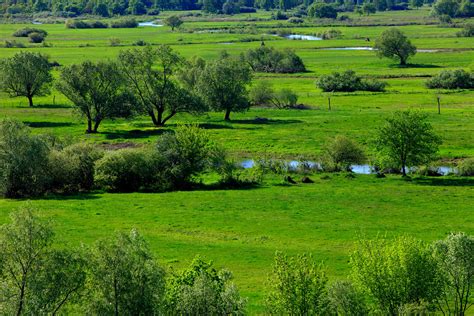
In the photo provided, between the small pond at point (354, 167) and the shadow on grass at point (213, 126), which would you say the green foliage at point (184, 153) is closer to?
the small pond at point (354, 167)

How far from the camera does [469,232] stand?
51.1m

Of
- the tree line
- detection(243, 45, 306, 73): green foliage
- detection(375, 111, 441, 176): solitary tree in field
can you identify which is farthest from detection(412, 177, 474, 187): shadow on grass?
detection(243, 45, 306, 73): green foliage

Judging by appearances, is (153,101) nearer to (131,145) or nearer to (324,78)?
(131,145)

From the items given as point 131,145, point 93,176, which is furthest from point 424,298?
point 131,145

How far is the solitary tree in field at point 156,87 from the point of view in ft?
300

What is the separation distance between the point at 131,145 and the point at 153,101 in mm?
11926

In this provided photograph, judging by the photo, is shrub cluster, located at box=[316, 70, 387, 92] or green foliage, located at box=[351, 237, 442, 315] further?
shrub cluster, located at box=[316, 70, 387, 92]

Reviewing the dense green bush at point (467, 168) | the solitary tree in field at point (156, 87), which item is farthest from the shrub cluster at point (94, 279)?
the solitary tree in field at point (156, 87)

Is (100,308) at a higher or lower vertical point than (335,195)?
higher

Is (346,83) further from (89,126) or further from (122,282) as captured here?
(122,282)

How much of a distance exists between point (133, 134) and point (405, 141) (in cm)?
3222

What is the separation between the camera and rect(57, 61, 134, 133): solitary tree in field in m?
86.8

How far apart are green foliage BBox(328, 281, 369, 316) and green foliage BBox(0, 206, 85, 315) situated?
34.3ft

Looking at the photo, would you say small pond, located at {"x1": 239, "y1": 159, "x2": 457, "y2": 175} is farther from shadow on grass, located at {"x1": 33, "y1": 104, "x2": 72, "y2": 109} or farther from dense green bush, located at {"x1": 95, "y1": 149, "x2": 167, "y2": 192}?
shadow on grass, located at {"x1": 33, "y1": 104, "x2": 72, "y2": 109}
